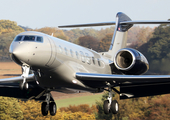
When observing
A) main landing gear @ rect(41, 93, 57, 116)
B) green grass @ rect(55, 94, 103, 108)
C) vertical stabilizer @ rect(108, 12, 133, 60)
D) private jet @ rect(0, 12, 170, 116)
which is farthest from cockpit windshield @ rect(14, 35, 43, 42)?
green grass @ rect(55, 94, 103, 108)

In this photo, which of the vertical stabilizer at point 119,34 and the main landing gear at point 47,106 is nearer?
the main landing gear at point 47,106

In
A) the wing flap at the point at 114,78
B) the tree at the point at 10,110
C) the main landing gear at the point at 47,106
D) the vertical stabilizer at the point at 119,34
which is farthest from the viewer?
the tree at the point at 10,110

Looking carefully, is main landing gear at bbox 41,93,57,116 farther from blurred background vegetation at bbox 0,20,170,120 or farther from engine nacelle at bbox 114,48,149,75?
blurred background vegetation at bbox 0,20,170,120

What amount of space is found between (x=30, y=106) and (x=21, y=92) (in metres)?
21.6

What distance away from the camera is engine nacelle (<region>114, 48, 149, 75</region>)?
15.7 m

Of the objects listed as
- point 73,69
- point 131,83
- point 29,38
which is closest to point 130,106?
point 131,83

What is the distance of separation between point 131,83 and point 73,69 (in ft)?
13.8

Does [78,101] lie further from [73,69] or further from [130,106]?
[73,69]

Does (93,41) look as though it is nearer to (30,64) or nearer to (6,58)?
(6,58)

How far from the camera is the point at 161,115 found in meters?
41.7

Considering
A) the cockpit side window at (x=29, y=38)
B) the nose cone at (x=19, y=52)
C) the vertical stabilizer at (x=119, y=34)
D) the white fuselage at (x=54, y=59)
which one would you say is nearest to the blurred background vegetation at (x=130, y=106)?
the vertical stabilizer at (x=119, y=34)

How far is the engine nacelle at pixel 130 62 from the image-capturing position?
15.7 meters

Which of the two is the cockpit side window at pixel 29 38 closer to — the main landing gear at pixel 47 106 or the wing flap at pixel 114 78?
the wing flap at pixel 114 78

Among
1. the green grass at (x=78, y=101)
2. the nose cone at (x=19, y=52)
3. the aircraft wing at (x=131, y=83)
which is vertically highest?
the nose cone at (x=19, y=52)
